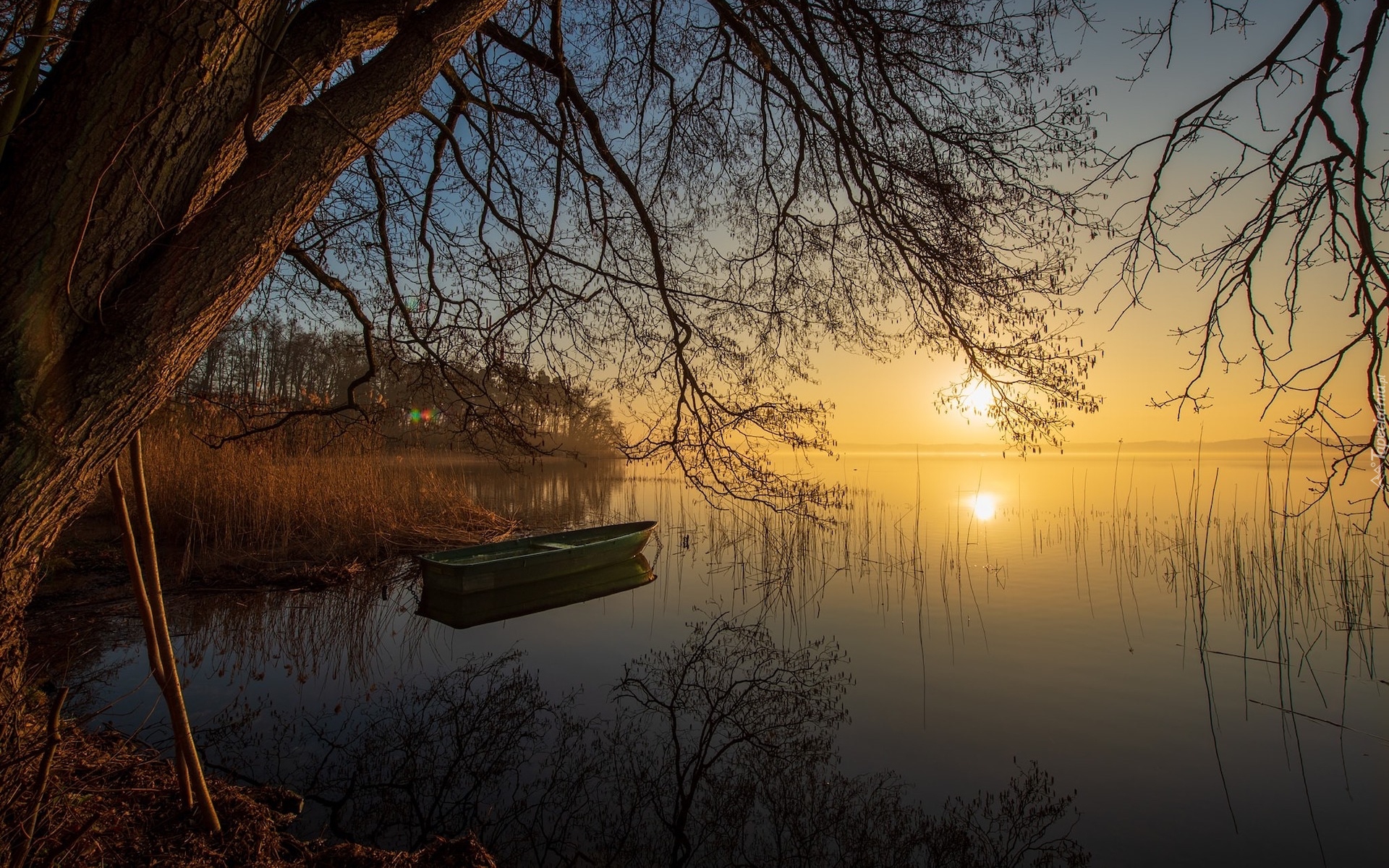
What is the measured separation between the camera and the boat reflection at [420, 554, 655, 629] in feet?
19.9

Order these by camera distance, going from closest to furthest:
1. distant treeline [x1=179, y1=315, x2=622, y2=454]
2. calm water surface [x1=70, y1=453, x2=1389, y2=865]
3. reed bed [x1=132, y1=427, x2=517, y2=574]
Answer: calm water surface [x1=70, y1=453, x2=1389, y2=865]
distant treeline [x1=179, y1=315, x2=622, y2=454]
reed bed [x1=132, y1=427, x2=517, y2=574]

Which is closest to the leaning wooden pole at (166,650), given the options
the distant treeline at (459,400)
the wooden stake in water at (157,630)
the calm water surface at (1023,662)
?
the wooden stake in water at (157,630)

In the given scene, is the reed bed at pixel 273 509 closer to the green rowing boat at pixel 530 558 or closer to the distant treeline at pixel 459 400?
the green rowing boat at pixel 530 558

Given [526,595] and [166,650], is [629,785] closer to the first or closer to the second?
[166,650]

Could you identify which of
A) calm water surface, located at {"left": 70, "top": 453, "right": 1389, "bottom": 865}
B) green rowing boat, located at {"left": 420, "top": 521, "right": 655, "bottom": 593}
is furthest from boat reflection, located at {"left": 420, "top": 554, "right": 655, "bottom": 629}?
calm water surface, located at {"left": 70, "top": 453, "right": 1389, "bottom": 865}

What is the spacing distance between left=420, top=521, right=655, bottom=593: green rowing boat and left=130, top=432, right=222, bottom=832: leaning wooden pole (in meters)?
4.20

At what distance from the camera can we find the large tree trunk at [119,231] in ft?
4.98

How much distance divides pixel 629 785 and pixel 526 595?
429cm

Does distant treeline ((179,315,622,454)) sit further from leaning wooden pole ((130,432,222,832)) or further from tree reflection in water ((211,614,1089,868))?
leaning wooden pole ((130,432,222,832))

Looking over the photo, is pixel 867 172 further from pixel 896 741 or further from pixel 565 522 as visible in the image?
pixel 565 522

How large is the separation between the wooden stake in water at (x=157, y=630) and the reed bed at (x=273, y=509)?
5974 mm

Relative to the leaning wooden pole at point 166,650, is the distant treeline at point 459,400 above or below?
above

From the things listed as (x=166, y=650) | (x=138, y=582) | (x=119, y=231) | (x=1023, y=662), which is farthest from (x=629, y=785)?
(x=1023, y=662)

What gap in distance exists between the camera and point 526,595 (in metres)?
7.14
